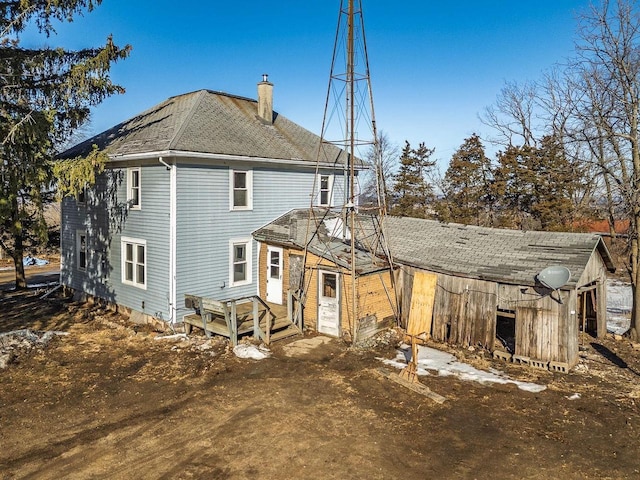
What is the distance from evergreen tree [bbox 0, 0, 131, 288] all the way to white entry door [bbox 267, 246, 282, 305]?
6584mm

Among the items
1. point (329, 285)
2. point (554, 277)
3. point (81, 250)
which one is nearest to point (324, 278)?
point (329, 285)

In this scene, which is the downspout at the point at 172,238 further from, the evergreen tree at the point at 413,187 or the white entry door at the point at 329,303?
the evergreen tree at the point at 413,187

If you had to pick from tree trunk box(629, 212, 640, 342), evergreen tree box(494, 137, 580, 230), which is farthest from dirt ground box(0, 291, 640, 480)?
evergreen tree box(494, 137, 580, 230)

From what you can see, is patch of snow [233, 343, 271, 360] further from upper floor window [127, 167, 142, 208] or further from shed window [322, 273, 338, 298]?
upper floor window [127, 167, 142, 208]

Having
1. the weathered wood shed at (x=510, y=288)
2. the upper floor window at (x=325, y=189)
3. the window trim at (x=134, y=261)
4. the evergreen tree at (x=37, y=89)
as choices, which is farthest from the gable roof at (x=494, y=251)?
the evergreen tree at (x=37, y=89)

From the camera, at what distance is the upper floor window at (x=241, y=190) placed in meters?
16.8

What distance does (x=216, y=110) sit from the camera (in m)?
18.4

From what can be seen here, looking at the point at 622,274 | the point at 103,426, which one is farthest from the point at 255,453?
the point at 622,274

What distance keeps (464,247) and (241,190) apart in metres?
8.29

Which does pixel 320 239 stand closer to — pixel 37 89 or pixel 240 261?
pixel 240 261

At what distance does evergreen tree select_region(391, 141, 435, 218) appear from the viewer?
3606 centimetres

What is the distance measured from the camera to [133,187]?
658 inches

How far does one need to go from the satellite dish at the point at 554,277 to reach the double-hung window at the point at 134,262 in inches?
505

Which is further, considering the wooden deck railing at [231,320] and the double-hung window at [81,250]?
the double-hung window at [81,250]
